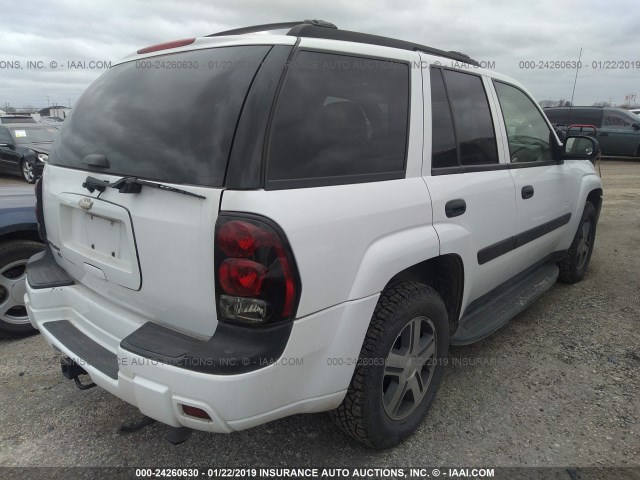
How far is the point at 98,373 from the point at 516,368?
2.47m

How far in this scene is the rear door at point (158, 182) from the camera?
5.32ft

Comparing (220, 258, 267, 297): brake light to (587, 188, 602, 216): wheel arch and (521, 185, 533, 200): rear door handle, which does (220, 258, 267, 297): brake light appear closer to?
(521, 185, 533, 200): rear door handle

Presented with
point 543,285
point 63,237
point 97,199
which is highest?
point 97,199

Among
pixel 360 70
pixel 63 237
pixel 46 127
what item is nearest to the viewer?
pixel 360 70

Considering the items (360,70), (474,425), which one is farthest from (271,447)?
(360,70)

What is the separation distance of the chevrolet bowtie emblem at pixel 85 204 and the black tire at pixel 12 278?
1.59 m

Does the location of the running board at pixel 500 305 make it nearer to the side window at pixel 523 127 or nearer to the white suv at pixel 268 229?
the white suv at pixel 268 229

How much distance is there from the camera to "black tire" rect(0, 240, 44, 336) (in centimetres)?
313

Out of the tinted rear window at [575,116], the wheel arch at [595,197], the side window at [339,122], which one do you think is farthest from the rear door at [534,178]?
the tinted rear window at [575,116]

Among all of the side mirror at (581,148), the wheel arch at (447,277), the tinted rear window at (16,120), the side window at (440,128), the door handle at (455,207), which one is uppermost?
the side window at (440,128)

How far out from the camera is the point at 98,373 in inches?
72.2

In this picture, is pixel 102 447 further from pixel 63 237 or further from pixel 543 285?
pixel 543 285

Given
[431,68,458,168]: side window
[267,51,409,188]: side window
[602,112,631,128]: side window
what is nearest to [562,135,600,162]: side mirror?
[431,68,458,168]: side window

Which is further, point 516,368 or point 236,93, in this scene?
point 516,368
